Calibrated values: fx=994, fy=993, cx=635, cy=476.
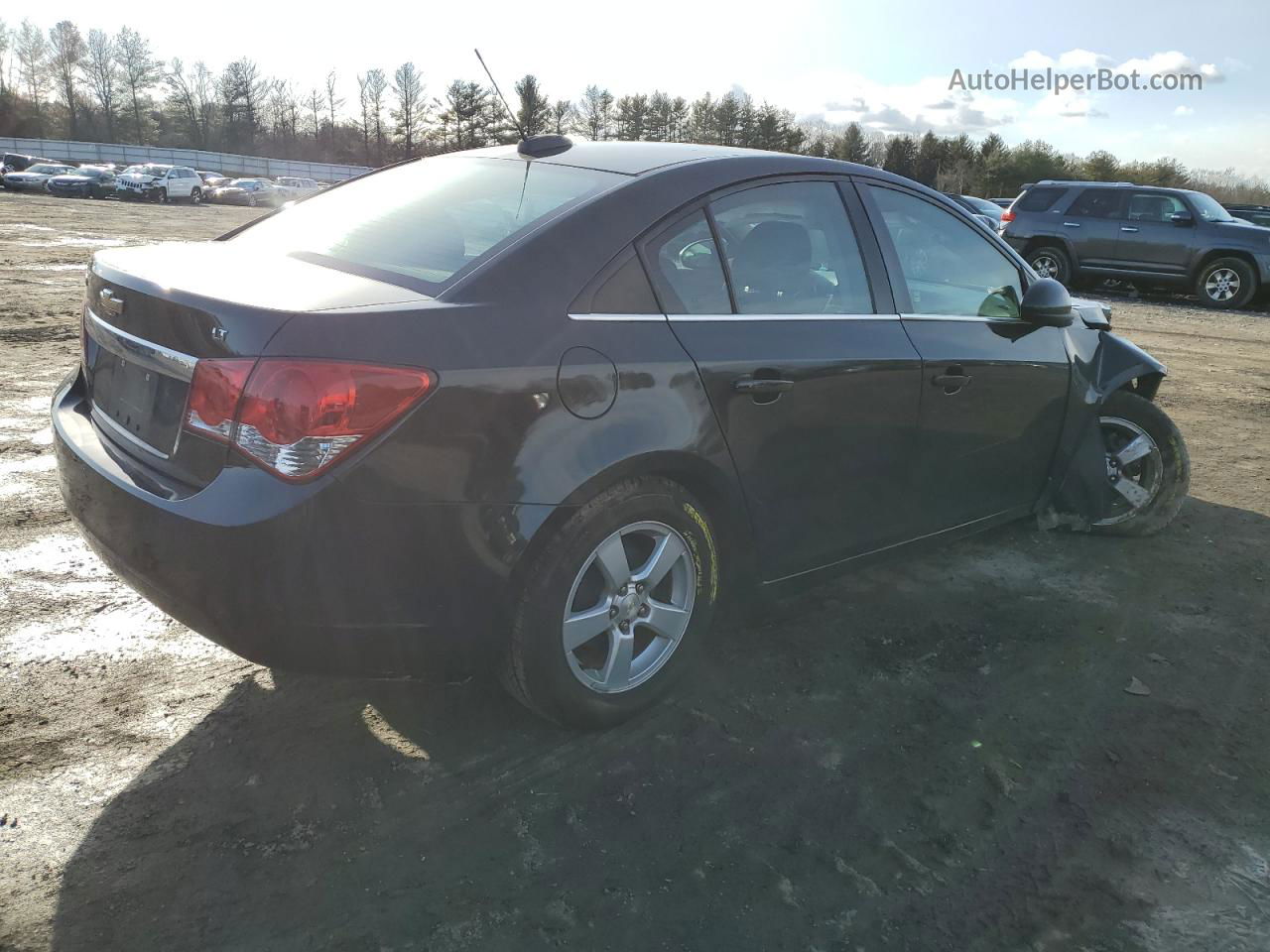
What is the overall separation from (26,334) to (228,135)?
94.1 m

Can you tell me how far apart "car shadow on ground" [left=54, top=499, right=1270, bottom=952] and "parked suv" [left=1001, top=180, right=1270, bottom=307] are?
46.6 feet

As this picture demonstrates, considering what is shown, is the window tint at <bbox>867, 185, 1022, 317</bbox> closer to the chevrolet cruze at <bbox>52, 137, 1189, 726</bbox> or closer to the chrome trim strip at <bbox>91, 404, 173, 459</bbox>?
the chevrolet cruze at <bbox>52, 137, 1189, 726</bbox>

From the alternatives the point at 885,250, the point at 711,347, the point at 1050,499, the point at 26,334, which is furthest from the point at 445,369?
the point at 26,334

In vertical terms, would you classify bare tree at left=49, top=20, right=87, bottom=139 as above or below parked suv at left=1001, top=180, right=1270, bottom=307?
above

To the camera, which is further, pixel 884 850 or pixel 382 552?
pixel 884 850

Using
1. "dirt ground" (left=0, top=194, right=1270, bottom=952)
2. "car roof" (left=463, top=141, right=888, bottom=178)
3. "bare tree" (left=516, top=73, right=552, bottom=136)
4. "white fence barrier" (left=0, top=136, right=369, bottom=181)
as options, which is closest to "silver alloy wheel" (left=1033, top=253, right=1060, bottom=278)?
"bare tree" (left=516, top=73, right=552, bottom=136)

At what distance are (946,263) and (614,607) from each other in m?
2.08

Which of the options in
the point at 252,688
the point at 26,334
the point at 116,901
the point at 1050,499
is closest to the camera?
the point at 116,901

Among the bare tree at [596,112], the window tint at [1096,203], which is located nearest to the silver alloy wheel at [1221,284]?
the window tint at [1096,203]

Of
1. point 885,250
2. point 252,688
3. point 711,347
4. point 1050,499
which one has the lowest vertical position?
point 252,688

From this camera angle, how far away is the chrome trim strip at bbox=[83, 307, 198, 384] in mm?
2412

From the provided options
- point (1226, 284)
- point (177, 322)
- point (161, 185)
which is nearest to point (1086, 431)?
point (177, 322)

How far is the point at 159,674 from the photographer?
3.15 metres

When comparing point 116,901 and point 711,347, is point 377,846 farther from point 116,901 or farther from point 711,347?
point 711,347
